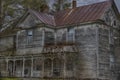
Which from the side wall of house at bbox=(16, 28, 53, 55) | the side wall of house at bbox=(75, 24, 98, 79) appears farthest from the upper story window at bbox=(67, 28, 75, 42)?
the side wall of house at bbox=(16, 28, 53, 55)

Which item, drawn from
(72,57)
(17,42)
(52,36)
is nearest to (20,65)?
(17,42)

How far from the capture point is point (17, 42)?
33781 mm

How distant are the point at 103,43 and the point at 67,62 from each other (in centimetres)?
405

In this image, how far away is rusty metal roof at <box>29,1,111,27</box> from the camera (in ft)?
96.1

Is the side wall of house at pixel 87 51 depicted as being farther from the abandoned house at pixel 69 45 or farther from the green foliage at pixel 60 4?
the green foliage at pixel 60 4

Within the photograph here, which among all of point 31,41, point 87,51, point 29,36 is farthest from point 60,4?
point 87,51

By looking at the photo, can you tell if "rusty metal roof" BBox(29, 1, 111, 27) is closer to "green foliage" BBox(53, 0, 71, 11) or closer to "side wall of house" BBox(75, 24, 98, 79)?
"side wall of house" BBox(75, 24, 98, 79)

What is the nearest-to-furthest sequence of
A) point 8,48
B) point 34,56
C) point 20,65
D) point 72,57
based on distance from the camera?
point 72,57 < point 34,56 < point 20,65 < point 8,48

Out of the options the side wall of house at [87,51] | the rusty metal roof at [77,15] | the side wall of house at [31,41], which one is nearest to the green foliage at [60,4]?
the rusty metal roof at [77,15]

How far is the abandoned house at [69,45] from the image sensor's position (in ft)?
92.5

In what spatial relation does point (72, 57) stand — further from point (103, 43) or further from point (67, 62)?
point (103, 43)

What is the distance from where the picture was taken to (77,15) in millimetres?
31156

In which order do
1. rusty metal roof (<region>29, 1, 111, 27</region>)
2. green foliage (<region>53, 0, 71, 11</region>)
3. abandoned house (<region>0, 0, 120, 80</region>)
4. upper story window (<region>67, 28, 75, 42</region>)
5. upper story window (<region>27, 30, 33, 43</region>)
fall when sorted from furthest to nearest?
green foliage (<region>53, 0, 71, 11</region>), upper story window (<region>27, 30, 33, 43</region>), upper story window (<region>67, 28, 75, 42</region>), rusty metal roof (<region>29, 1, 111, 27</region>), abandoned house (<region>0, 0, 120, 80</region>)

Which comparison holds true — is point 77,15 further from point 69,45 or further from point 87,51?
point 87,51
